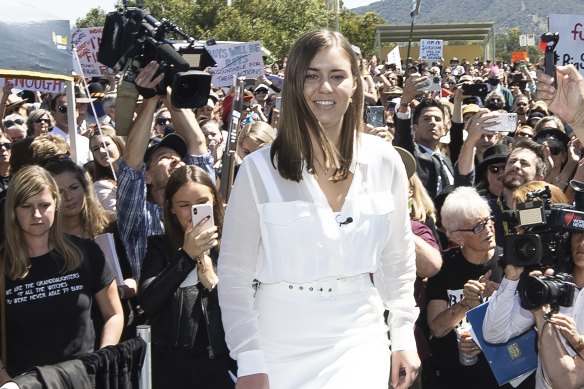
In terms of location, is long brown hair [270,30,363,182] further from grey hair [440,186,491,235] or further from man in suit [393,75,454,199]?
man in suit [393,75,454,199]

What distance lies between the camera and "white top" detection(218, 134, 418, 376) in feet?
10.7

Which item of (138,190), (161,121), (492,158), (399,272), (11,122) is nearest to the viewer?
(399,272)

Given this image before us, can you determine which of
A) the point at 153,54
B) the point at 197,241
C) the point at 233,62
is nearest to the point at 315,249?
the point at 197,241

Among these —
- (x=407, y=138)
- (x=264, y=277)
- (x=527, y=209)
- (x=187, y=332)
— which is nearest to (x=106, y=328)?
(x=187, y=332)

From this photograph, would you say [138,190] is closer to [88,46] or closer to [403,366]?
[403,366]

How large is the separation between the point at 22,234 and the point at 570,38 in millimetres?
5747

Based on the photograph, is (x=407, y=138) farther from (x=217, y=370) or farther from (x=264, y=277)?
(x=264, y=277)

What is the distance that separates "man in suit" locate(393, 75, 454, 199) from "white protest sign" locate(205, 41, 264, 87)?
522cm

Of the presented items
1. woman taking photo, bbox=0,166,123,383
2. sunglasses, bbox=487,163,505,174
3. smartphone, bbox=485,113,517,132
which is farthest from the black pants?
smartphone, bbox=485,113,517,132

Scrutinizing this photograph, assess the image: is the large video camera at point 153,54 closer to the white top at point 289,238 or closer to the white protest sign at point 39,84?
the white top at point 289,238

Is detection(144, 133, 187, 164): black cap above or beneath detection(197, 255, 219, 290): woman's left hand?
above

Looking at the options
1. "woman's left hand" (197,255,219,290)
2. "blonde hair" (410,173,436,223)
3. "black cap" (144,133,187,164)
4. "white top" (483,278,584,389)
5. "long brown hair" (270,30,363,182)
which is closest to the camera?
"long brown hair" (270,30,363,182)

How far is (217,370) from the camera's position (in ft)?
16.1

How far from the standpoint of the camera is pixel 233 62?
1381 cm
